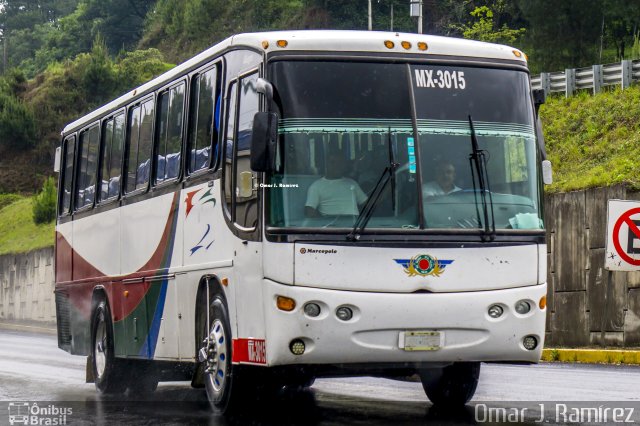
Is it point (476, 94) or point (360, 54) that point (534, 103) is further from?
point (360, 54)

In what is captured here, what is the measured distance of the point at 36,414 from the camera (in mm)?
12086

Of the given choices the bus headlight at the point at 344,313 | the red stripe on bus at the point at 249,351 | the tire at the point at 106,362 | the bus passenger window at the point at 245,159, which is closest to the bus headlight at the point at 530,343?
the bus headlight at the point at 344,313

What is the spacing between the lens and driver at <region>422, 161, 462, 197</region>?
10867 mm

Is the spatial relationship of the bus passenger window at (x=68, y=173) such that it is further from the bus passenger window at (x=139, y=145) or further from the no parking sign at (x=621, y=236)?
the no parking sign at (x=621, y=236)

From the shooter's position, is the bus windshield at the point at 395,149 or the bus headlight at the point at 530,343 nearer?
the bus windshield at the point at 395,149

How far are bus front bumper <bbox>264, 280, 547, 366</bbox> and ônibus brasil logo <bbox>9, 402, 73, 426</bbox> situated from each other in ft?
7.21

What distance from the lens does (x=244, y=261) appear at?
1116 centimetres

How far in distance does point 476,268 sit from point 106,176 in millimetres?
7161

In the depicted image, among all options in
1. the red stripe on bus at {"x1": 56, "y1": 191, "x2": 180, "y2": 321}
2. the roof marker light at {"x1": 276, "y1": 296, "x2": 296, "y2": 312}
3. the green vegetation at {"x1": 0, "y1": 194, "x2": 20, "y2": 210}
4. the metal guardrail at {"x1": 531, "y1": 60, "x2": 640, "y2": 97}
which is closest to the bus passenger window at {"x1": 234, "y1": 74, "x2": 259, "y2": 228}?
the roof marker light at {"x1": 276, "y1": 296, "x2": 296, "y2": 312}

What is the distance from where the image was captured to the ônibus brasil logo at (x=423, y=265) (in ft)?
35.0

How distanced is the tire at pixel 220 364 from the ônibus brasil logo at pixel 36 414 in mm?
1316

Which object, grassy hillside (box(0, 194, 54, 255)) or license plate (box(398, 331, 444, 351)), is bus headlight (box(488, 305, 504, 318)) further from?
grassy hillside (box(0, 194, 54, 255))

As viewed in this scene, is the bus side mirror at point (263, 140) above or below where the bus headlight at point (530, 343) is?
above

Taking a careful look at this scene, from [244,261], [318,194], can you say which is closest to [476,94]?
[318,194]
